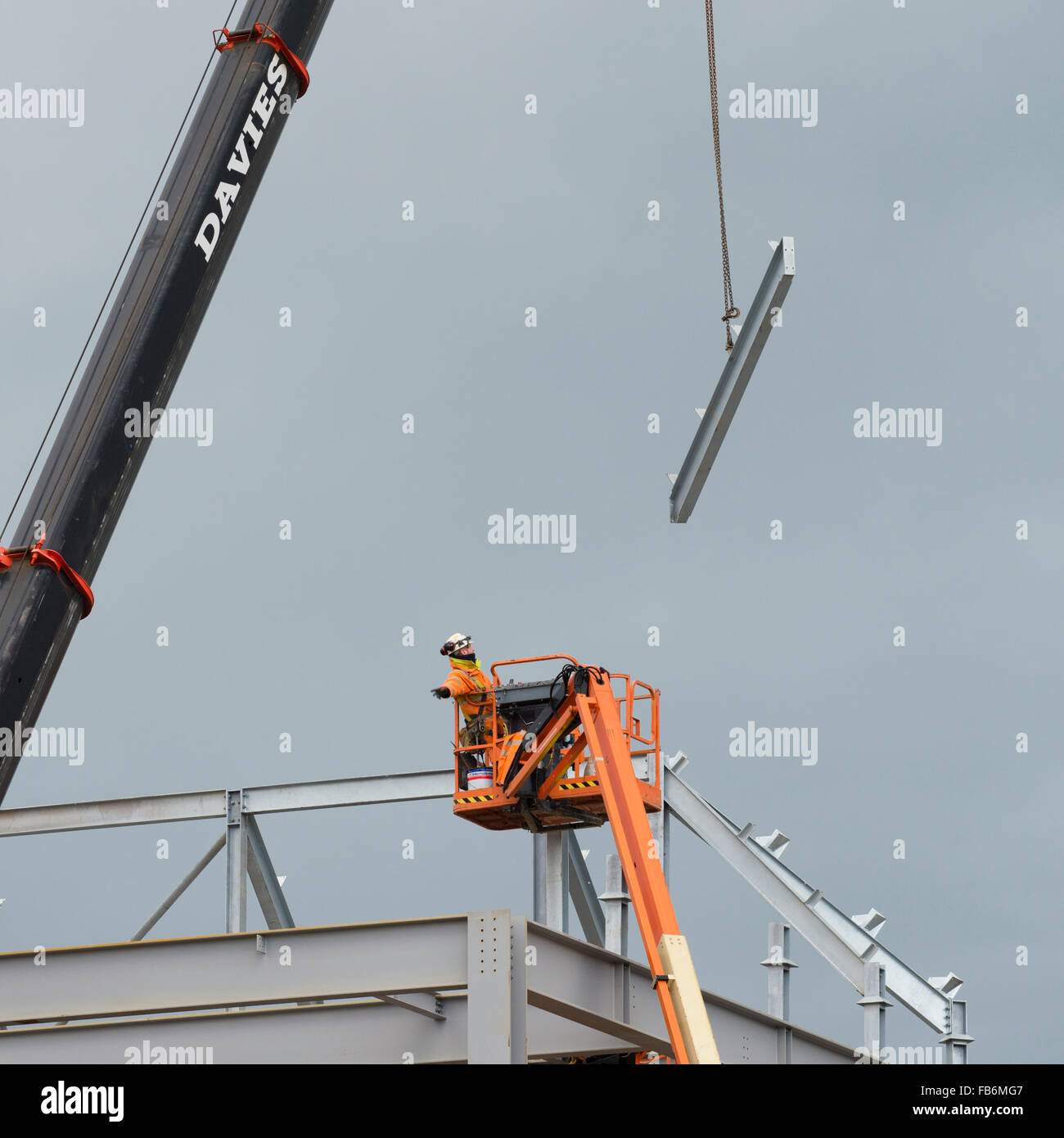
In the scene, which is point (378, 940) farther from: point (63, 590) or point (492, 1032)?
point (63, 590)

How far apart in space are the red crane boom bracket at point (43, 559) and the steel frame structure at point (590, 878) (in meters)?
6.35

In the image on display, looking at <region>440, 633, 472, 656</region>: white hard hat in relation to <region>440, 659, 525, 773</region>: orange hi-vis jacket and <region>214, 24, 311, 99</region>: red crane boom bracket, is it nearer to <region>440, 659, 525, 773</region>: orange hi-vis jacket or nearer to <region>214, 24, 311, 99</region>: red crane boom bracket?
<region>440, 659, 525, 773</region>: orange hi-vis jacket

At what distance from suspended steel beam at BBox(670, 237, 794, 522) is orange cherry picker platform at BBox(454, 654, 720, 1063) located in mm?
3020

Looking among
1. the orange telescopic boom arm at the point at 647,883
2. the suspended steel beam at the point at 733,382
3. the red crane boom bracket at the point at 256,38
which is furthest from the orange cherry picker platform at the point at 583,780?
the red crane boom bracket at the point at 256,38

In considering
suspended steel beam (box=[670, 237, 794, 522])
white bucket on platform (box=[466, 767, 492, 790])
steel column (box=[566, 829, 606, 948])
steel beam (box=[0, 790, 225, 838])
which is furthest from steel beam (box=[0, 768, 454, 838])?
suspended steel beam (box=[670, 237, 794, 522])

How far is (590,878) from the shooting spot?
27000 mm

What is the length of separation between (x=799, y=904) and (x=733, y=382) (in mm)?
7099

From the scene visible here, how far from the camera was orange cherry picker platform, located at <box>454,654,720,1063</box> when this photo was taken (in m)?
18.3

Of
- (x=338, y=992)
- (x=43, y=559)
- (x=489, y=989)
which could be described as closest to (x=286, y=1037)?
(x=338, y=992)

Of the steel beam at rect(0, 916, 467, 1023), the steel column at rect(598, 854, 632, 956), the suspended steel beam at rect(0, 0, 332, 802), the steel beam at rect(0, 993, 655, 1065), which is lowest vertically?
the steel beam at rect(0, 993, 655, 1065)

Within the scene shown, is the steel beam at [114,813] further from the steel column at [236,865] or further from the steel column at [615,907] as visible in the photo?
the steel column at [615,907]

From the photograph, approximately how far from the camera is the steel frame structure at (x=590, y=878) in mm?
23812
